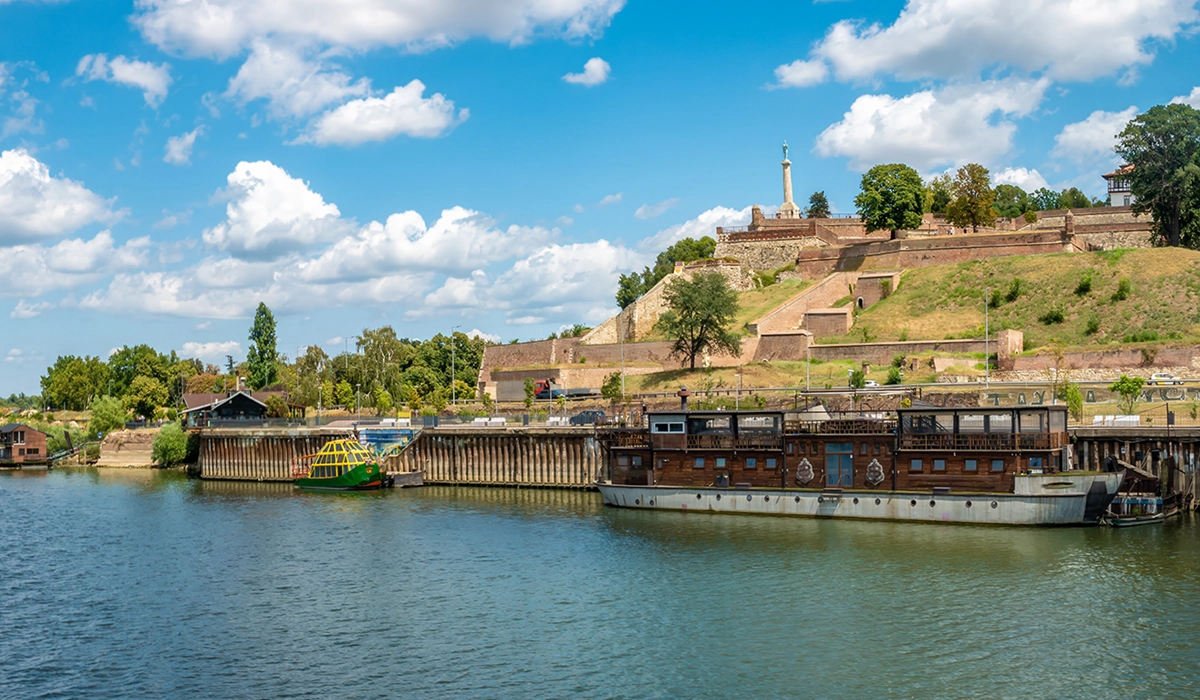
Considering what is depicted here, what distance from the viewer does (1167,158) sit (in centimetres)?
9119

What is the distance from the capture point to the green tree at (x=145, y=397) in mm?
122875

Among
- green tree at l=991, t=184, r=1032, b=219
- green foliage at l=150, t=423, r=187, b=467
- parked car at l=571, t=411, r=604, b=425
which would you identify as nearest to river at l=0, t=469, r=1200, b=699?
parked car at l=571, t=411, r=604, b=425

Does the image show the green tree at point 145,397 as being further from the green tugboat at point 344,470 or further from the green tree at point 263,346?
the green tugboat at point 344,470

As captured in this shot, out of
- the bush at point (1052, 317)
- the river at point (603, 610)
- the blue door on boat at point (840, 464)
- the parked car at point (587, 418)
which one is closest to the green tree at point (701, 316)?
the parked car at point (587, 418)

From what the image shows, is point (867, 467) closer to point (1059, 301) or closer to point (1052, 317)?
point (1052, 317)

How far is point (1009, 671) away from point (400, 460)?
5049 cm

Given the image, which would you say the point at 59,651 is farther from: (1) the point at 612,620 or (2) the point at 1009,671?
(2) the point at 1009,671

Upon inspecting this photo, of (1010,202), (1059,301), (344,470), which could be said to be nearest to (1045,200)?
(1010,202)

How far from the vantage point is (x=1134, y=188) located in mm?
92938

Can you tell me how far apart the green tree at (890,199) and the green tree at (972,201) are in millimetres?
4384

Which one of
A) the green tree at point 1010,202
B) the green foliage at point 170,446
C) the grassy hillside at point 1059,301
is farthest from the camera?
the green tree at point 1010,202

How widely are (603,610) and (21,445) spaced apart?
289ft

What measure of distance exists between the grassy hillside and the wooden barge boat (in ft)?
122

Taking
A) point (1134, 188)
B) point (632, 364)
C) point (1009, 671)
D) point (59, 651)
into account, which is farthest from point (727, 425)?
point (1134, 188)
